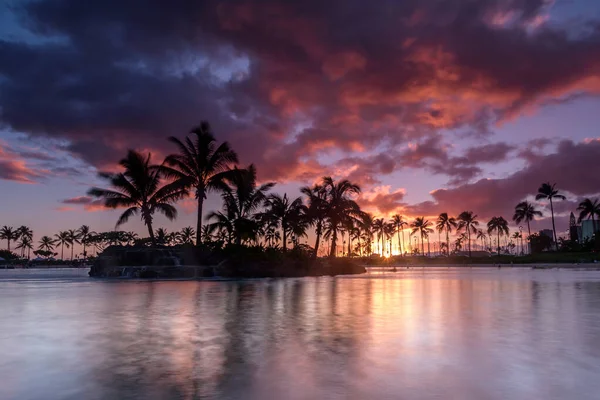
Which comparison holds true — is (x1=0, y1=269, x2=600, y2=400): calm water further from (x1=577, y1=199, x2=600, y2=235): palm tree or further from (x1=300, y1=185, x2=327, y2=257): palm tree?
(x1=577, y1=199, x2=600, y2=235): palm tree

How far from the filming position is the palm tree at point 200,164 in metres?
38.2

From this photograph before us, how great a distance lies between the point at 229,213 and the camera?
4059cm

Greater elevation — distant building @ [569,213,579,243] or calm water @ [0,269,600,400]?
distant building @ [569,213,579,243]

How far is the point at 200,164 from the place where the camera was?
126 feet

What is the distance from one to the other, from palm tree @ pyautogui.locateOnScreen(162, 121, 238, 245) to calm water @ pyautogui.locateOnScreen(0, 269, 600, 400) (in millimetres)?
25881

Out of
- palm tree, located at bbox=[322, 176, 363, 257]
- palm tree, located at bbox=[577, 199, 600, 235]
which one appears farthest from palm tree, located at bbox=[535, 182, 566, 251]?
palm tree, located at bbox=[322, 176, 363, 257]

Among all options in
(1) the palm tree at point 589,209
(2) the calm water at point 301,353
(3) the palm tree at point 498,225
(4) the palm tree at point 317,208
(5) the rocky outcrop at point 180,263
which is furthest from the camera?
(3) the palm tree at point 498,225

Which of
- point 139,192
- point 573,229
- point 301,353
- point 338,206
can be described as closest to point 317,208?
point 338,206

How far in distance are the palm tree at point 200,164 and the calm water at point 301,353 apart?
25.9 meters

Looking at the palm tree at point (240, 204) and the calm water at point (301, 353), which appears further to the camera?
the palm tree at point (240, 204)

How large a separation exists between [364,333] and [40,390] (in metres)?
5.57

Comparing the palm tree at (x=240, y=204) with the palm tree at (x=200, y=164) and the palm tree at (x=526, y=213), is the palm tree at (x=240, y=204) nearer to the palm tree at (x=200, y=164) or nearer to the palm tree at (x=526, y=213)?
the palm tree at (x=200, y=164)

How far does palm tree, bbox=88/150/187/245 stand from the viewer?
1518 inches

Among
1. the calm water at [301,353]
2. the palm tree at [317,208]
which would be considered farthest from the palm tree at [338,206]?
the calm water at [301,353]
